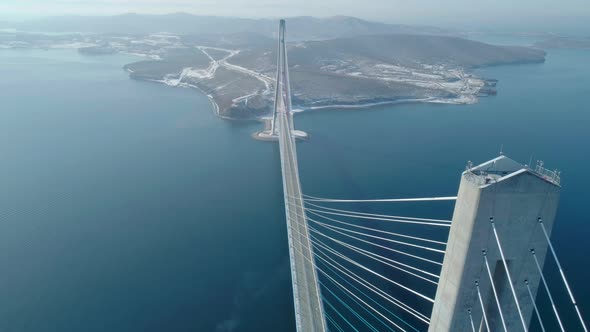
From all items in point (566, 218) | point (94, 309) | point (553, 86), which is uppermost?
point (553, 86)

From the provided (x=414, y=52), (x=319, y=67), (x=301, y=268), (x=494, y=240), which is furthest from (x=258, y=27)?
(x=494, y=240)

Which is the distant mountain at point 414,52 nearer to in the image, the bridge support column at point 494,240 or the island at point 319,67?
the island at point 319,67

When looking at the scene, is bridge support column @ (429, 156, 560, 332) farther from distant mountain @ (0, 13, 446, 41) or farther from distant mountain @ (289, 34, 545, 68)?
distant mountain @ (0, 13, 446, 41)

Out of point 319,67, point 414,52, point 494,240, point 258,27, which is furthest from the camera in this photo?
point 258,27

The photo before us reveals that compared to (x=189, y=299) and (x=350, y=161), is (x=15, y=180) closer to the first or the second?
(x=189, y=299)

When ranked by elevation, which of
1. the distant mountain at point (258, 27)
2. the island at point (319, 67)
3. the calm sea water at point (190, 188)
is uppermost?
the distant mountain at point (258, 27)

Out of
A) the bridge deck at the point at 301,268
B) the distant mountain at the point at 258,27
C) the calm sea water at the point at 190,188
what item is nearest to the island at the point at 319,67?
the calm sea water at the point at 190,188

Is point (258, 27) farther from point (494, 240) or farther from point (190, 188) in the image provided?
point (494, 240)

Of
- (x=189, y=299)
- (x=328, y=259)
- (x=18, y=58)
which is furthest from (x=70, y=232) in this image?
(x=18, y=58)
